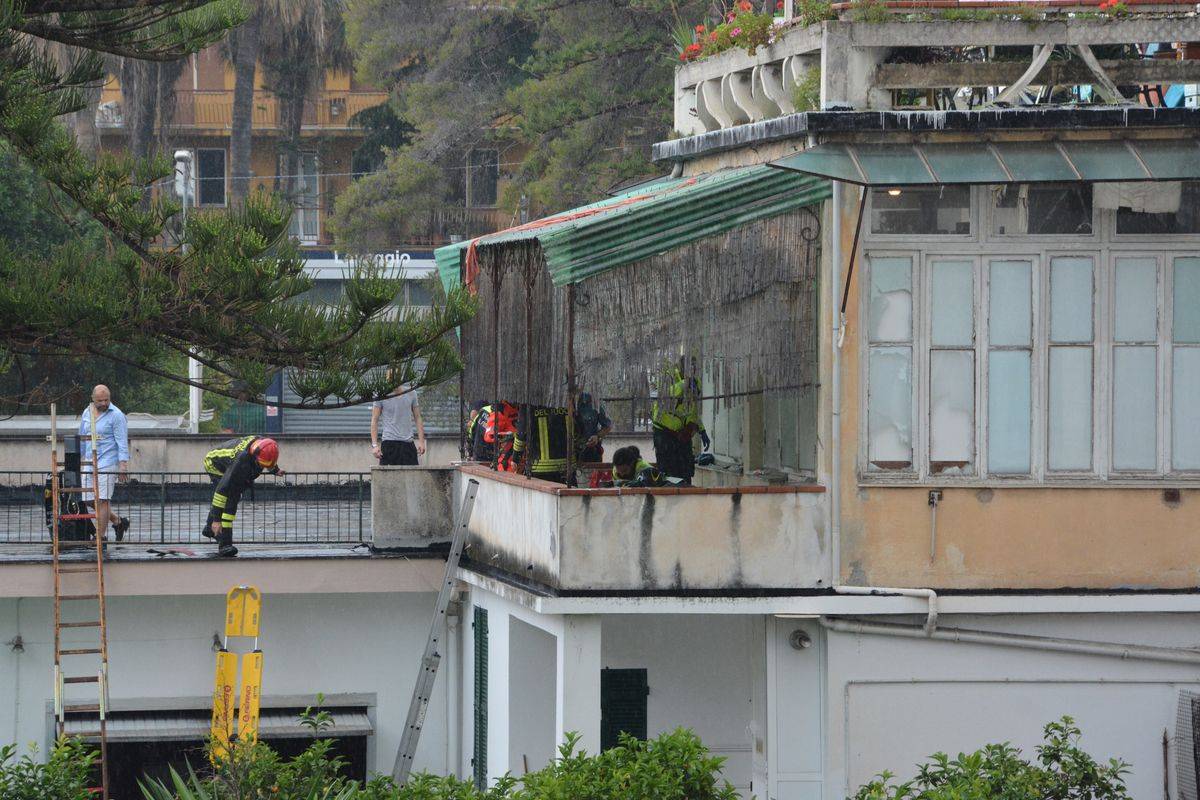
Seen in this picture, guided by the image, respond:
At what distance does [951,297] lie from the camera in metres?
12.5

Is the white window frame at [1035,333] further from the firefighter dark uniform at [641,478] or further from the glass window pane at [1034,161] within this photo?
the firefighter dark uniform at [641,478]

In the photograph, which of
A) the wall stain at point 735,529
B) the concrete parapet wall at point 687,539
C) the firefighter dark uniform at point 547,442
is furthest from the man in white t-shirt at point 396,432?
the wall stain at point 735,529

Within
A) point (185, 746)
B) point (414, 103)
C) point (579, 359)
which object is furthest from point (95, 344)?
point (414, 103)

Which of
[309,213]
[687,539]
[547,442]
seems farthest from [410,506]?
[309,213]

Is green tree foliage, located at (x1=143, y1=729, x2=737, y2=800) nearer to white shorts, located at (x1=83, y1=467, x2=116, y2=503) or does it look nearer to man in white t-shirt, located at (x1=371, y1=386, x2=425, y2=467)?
white shorts, located at (x1=83, y1=467, x2=116, y2=503)

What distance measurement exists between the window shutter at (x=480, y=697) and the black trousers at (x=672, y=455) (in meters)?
2.21

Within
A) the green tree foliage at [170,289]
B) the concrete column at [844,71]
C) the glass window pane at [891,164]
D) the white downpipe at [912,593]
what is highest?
the concrete column at [844,71]

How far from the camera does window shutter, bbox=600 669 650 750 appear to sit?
49.0 ft

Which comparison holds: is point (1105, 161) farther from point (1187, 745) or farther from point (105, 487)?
point (105, 487)

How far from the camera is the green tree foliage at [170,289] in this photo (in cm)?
1118

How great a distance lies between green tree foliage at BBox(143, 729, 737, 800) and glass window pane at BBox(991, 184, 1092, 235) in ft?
15.1

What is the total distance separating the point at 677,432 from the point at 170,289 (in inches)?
167

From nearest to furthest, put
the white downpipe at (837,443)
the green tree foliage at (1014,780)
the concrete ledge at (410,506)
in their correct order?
the green tree foliage at (1014,780) < the white downpipe at (837,443) < the concrete ledge at (410,506)

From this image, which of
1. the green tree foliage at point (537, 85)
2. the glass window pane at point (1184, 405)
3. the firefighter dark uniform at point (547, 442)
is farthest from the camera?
the green tree foliage at point (537, 85)
